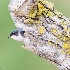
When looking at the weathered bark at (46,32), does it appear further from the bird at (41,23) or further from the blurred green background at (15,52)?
the blurred green background at (15,52)

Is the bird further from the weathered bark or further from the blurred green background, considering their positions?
the blurred green background

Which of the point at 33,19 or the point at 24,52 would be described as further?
the point at 24,52

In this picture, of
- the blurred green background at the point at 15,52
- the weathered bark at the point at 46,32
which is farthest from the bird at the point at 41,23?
the blurred green background at the point at 15,52

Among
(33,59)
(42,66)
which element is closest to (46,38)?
(42,66)

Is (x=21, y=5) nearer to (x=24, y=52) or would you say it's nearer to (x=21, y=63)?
(x=21, y=63)

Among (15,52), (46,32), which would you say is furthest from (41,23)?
(15,52)

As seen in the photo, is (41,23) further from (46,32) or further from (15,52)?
(15,52)

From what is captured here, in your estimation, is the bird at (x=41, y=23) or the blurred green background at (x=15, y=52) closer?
the bird at (x=41, y=23)

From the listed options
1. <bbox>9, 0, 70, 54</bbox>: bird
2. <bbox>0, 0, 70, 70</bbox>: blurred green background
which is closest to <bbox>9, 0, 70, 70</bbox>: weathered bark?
<bbox>9, 0, 70, 54</bbox>: bird
